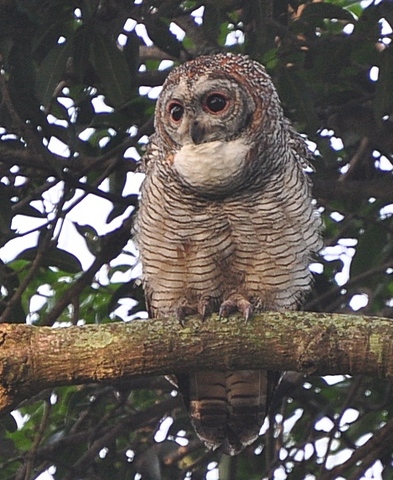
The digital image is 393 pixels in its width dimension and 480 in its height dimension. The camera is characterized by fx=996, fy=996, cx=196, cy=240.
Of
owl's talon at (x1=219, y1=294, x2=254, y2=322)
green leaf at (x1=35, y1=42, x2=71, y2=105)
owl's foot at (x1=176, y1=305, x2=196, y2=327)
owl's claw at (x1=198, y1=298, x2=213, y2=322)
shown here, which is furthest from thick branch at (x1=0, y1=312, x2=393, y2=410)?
green leaf at (x1=35, y1=42, x2=71, y2=105)

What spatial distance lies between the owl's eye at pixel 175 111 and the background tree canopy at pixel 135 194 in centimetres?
18

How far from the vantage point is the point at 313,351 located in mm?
2717

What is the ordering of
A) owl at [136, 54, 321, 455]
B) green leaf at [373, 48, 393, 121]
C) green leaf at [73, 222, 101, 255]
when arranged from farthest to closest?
green leaf at [73, 222, 101, 255] → green leaf at [373, 48, 393, 121] → owl at [136, 54, 321, 455]

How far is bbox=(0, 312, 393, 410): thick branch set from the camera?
8.79 ft

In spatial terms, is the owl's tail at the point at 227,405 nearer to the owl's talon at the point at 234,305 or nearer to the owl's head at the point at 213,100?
the owl's talon at the point at 234,305

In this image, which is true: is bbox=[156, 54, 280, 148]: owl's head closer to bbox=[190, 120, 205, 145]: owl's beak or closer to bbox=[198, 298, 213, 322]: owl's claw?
bbox=[190, 120, 205, 145]: owl's beak

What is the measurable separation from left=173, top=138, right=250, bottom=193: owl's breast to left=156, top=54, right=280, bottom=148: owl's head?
0.13ft

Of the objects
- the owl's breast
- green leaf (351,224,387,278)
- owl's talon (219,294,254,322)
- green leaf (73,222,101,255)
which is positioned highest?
green leaf (73,222,101,255)

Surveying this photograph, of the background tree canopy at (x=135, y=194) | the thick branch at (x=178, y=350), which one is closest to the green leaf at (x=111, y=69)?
the background tree canopy at (x=135, y=194)

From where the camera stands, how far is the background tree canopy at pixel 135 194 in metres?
3.76

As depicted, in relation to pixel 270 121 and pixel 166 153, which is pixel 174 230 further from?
pixel 270 121

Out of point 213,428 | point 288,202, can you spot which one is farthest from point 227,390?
point 288,202

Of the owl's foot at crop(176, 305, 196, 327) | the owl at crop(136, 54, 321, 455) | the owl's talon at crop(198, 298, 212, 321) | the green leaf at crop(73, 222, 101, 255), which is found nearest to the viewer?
the owl's talon at crop(198, 298, 212, 321)

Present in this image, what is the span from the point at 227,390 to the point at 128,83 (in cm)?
131
